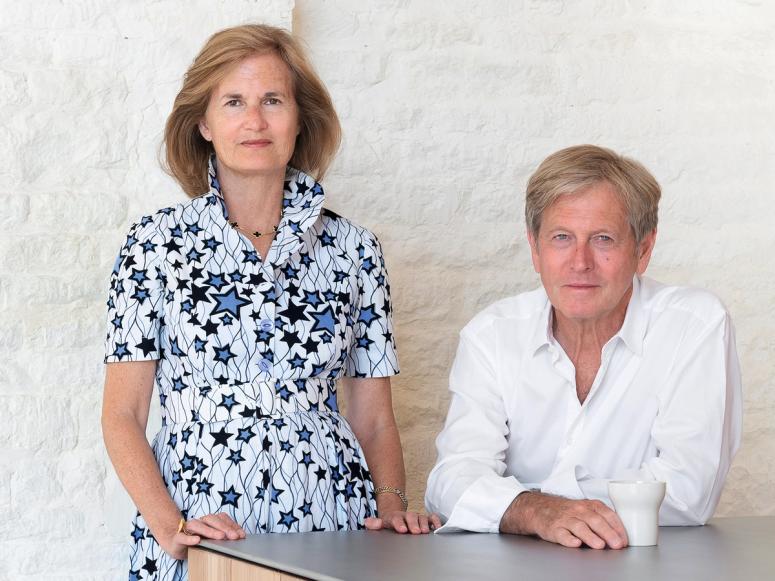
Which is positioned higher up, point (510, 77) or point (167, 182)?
point (510, 77)

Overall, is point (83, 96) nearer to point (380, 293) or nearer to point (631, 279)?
point (380, 293)

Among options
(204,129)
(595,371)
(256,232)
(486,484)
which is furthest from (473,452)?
(204,129)

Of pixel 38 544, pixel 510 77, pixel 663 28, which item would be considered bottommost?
pixel 38 544

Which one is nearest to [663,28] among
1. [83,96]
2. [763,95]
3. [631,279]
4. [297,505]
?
[763,95]

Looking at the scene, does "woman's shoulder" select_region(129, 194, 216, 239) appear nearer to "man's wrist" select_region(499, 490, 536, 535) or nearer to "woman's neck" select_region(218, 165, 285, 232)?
"woman's neck" select_region(218, 165, 285, 232)

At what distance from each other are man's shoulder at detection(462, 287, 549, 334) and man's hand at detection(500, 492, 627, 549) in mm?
542

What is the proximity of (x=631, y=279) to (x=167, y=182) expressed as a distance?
4.04 feet

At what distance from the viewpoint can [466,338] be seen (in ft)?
8.30

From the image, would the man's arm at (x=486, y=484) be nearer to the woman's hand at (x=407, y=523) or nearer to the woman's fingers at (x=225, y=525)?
the woman's hand at (x=407, y=523)

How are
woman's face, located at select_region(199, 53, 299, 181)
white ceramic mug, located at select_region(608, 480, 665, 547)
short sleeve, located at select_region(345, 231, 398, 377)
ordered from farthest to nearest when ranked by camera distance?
short sleeve, located at select_region(345, 231, 398, 377) < woman's face, located at select_region(199, 53, 299, 181) < white ceramic mug, located at select_region(608, 480, 665, 547)

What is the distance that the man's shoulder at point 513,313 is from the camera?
2.52m

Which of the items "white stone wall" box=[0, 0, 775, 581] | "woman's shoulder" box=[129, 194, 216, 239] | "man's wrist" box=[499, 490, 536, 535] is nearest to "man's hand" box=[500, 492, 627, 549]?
"man's wrist" box=[499, 490, 536, 535]

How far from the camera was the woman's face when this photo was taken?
8.03ft

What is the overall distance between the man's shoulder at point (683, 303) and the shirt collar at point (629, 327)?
19mm
